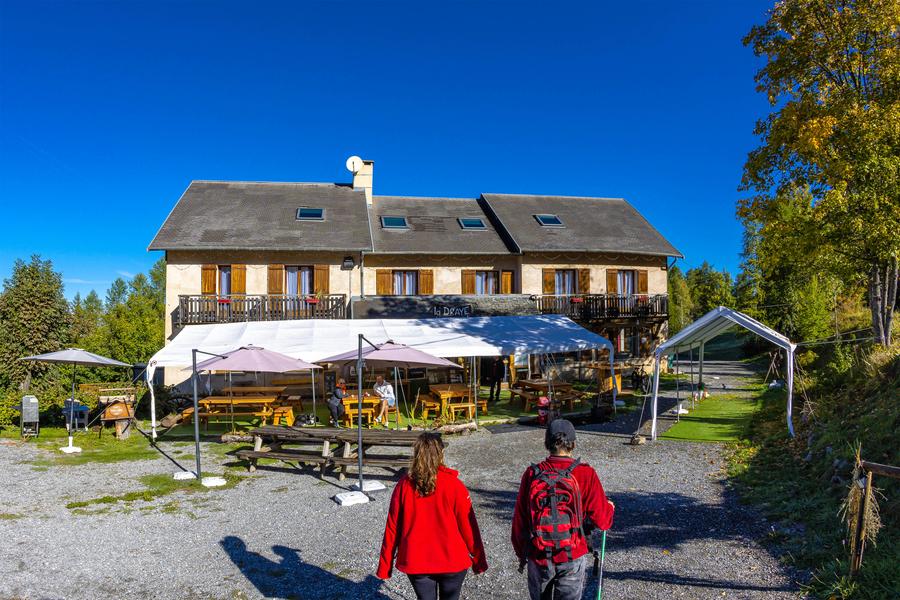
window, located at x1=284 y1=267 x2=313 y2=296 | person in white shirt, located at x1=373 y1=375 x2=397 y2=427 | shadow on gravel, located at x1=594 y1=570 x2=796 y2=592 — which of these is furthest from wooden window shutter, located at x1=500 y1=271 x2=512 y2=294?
shadow on gravel, located at x1=594 y1=570 x2=796 y2=592

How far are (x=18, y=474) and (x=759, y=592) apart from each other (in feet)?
36.5

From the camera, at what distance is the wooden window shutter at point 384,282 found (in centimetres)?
2133

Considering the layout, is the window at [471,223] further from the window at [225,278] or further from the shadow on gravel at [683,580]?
the shadow on gravel at [683,580]

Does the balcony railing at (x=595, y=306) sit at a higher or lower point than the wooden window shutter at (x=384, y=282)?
lower

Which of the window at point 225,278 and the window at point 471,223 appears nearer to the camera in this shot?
the window at point 225,278

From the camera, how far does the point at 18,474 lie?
378 inches

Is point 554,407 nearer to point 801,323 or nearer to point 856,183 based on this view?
point 856,183

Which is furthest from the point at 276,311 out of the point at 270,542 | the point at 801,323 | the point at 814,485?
the point at 801,323

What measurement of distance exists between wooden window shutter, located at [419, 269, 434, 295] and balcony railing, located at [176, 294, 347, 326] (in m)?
3.09

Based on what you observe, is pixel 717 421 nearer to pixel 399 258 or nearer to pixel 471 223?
pixel 399 258

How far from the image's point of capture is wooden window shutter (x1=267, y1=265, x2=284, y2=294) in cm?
2011

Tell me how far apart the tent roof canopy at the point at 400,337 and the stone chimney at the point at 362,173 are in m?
9.90

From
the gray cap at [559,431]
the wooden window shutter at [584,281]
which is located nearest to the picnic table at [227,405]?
the gray cap at [559,431]

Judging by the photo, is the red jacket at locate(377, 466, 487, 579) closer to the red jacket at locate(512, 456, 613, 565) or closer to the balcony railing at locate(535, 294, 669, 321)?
the red jacket at locate(512, 456, 613, 565)
